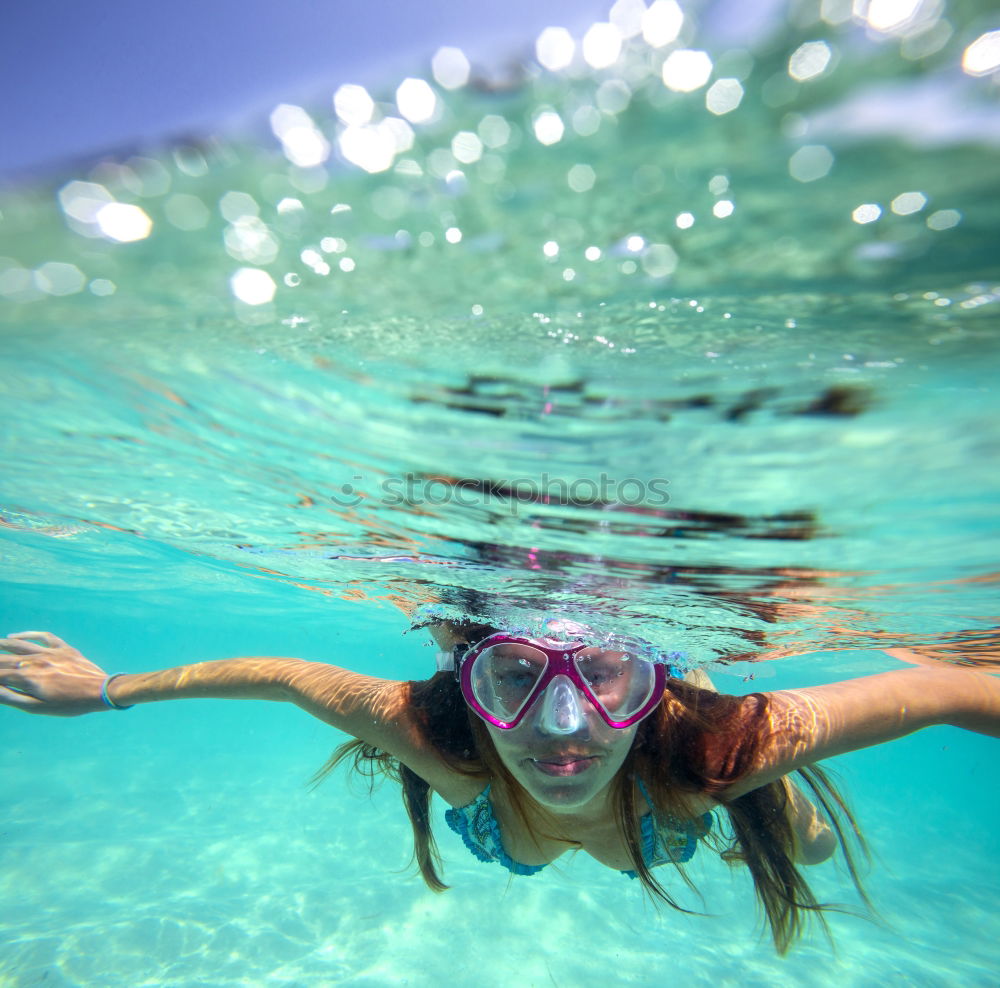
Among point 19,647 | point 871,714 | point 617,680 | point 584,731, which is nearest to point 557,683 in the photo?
point 584,731

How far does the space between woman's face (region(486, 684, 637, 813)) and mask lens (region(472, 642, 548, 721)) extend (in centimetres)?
17

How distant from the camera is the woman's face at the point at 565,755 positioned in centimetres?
496

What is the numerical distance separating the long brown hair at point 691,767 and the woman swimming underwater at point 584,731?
0.05ft

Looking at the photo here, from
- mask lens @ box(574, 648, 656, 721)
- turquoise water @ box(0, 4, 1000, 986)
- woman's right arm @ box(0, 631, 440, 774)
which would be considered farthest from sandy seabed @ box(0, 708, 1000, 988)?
mask lens @ box(574, 648, 656, 721)

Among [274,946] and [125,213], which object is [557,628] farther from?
[274,946]

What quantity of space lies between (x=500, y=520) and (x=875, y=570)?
14.9 feet

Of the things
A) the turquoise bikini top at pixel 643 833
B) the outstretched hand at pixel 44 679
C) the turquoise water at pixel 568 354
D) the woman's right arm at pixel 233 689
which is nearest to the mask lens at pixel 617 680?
the turquoise bikini top at pixel 643 833

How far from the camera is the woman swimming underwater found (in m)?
5.06

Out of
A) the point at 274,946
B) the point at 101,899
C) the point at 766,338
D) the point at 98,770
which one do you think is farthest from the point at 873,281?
the point at 98,770

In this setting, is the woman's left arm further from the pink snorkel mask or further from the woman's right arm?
the woman's right arm

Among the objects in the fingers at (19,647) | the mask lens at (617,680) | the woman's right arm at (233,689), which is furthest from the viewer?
the fingers at (19,647)

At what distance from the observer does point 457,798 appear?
6191 millimetres

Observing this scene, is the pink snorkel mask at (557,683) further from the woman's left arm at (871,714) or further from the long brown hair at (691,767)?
the woman's left arm at (871,714)

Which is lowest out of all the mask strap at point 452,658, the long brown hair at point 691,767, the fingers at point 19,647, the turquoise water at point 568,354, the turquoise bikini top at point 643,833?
the turquoise bikini top at point 643,833
